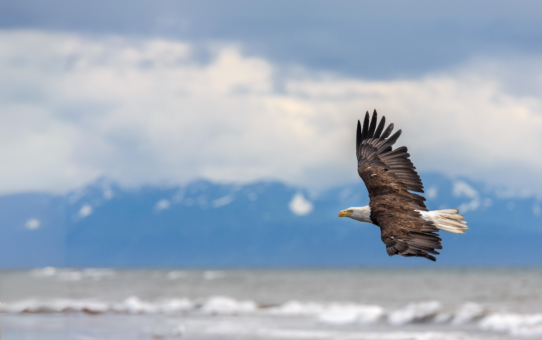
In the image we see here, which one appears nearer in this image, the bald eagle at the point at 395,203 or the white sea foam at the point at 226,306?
the bald eagle at the point at 395,203

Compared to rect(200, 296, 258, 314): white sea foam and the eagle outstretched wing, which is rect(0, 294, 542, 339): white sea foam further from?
the eagle outstretched wing

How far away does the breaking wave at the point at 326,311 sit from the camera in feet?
73.4

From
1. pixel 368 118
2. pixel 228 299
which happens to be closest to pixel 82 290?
pixel 228 299

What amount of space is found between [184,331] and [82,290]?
1906cm

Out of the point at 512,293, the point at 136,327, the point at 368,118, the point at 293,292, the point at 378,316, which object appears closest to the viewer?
the point at 368,118

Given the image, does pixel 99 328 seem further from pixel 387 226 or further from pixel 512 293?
pixel 512 293

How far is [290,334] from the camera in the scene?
837 inches

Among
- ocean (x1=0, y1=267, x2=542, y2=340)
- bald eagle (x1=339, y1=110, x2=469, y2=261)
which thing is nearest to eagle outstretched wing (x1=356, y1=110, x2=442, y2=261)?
bald eagle (x1=339, y1=110, x2=469, y2=261)

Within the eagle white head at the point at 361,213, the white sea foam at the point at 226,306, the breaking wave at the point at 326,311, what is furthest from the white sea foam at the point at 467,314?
the eagle white head at the point at 361,213

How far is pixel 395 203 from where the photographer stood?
31.6 feet

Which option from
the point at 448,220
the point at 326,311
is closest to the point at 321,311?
the point at 326,311

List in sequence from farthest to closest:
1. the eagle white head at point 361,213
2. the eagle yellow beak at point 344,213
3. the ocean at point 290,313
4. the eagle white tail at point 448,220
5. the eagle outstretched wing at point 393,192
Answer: the ocean at point 290,313 → the eagle yellow beak at point 344,213 → the eagle white head at point 361,213 → the eagle white tail at point 448,220 → the eagle outstretched wing at point 393,192

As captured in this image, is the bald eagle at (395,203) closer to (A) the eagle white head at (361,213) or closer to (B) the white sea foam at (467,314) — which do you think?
(A) the eagle white head at (361,213)

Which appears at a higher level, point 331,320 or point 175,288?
point 175,288
